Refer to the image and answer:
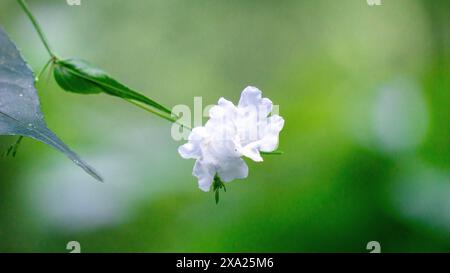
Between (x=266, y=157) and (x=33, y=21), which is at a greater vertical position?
(x=266, y=157)

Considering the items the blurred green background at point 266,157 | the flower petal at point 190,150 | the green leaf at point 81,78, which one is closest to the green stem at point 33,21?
the green leaf at point 81,78

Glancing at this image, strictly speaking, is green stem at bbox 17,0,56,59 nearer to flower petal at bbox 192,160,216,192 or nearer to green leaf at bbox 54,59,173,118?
green leaf at bbox 54,59,173,118

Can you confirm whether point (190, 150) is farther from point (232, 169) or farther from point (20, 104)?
point (20, 104)

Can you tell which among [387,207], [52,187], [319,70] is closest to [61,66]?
[387,207]

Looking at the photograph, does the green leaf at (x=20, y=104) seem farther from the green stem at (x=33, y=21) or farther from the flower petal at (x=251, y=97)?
the flower petal at (x=251, y=97)

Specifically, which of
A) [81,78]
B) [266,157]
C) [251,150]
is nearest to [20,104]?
[81,78]

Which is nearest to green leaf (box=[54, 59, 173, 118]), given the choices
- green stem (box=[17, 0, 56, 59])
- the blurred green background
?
green stem (box=[17, 0, 56, 59])
